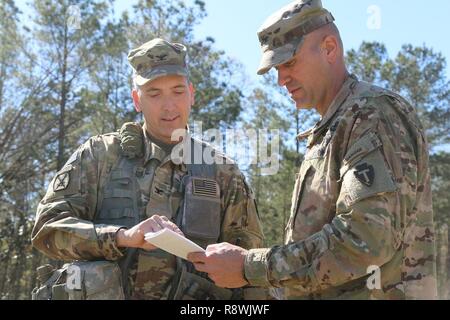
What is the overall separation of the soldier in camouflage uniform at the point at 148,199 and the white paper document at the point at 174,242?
43cm

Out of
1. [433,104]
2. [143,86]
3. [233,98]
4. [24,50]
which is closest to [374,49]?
[433,104]

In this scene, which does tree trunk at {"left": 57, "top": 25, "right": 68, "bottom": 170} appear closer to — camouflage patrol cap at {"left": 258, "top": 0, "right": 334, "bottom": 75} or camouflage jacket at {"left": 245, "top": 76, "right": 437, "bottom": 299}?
camouflage patrol cap at {"left": 258, "top": 0, "right": 334, "bottom": 75}

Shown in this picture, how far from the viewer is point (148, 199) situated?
401cm

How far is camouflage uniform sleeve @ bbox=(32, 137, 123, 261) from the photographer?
3.68 meters

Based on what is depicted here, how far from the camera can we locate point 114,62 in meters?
23.2

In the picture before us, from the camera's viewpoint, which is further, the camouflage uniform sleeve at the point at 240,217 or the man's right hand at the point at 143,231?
the camouflage uniform sleeve at the point at 240,217

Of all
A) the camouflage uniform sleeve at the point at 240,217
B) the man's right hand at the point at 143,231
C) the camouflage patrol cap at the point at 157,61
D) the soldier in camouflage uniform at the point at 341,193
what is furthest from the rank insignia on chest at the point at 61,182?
the soldier in camouflage uniform at the point at 341,193

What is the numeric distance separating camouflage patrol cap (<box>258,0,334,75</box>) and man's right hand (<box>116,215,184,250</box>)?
96 cm

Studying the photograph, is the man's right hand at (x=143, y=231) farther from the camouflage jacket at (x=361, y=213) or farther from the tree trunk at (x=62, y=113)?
the tree trunk at (x=62, y=113)

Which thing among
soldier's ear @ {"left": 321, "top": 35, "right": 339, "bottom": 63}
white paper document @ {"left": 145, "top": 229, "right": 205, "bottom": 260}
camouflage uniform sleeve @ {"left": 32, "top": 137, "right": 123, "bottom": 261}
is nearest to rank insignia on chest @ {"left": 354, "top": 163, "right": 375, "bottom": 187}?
soldier's ear @ {"left": 321, "top": 35, "right": 339, "bottom": 63}

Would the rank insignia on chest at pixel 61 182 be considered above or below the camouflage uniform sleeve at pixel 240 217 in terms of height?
above

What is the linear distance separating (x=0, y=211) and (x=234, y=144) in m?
9.27

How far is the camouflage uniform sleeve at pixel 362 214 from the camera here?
2525 mm

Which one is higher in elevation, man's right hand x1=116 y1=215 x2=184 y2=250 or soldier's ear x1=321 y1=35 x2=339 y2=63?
soldier's ear x1=321 y1=35 x2=339 y2=63
